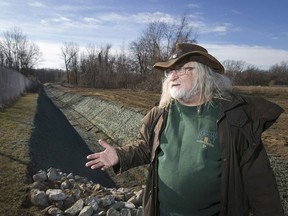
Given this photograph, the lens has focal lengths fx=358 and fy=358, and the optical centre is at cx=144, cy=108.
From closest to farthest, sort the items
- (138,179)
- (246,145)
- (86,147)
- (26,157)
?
(246,145) < (26,157) < (138,179) < (86,147)

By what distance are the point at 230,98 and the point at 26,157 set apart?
825 cm

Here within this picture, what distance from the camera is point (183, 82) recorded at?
301 centimetres

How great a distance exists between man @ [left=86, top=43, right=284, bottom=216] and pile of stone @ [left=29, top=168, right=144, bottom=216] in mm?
3446

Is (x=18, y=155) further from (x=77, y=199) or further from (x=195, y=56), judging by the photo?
(x=195, y=56)

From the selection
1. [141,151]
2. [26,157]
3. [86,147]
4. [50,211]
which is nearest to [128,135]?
[86,147]

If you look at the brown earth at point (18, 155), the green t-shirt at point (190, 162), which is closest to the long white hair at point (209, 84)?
the green t-shirt at point (190, 162)

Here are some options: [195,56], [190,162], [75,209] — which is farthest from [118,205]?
[195,56]

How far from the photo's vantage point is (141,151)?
3289 millimetres

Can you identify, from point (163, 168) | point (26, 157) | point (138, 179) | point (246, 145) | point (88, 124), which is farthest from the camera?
point (88, 124)

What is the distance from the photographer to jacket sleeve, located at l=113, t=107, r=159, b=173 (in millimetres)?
3219

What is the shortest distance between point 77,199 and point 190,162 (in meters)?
4.76

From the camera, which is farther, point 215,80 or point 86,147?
point 86,147

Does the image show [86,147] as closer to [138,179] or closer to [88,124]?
[138,179]

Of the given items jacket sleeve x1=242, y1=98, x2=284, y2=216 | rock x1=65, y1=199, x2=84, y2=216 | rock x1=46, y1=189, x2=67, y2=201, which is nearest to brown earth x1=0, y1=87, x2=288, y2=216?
rock x1=46, y1=189, x2=67, y2=201
